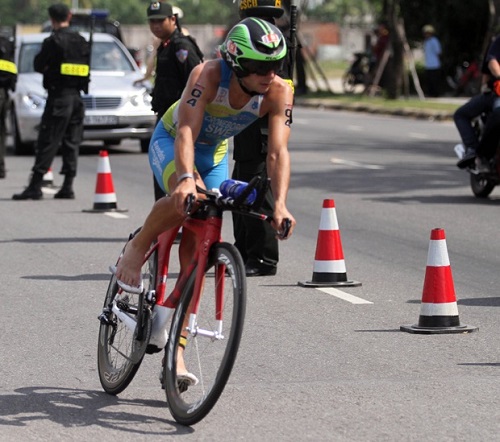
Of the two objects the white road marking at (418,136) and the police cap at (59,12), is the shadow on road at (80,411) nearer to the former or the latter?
the police cap at (59,12)

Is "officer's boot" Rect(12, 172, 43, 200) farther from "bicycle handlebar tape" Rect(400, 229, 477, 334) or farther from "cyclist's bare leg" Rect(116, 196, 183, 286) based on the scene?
Answer: "cyclist's bare leg" Rect(116, 196, 183, 286)

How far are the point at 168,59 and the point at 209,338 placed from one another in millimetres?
6488

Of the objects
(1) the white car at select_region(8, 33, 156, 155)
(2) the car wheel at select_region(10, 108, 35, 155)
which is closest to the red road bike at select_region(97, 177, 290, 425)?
(1) the white car at select_region(8, 33, 156, 155)

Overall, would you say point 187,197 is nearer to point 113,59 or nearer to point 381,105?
point 113,59

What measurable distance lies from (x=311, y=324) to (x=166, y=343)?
2.38 m

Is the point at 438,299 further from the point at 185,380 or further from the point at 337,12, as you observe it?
the point at 337,12

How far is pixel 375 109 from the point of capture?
117 ft

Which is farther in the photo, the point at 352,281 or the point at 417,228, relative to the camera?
the point at 417,228

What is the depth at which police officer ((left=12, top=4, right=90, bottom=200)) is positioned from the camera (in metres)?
15.5

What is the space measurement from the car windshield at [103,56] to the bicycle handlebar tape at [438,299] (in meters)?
15.0

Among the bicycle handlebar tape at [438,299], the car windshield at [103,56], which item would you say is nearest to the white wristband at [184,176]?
the bicycle handlebar tape at [438,299]

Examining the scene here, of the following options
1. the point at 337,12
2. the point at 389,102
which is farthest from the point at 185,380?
the point at 337,12

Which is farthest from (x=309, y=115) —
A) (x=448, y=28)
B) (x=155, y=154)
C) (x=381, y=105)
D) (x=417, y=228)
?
(x=155, y=154)

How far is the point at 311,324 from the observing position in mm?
8500
